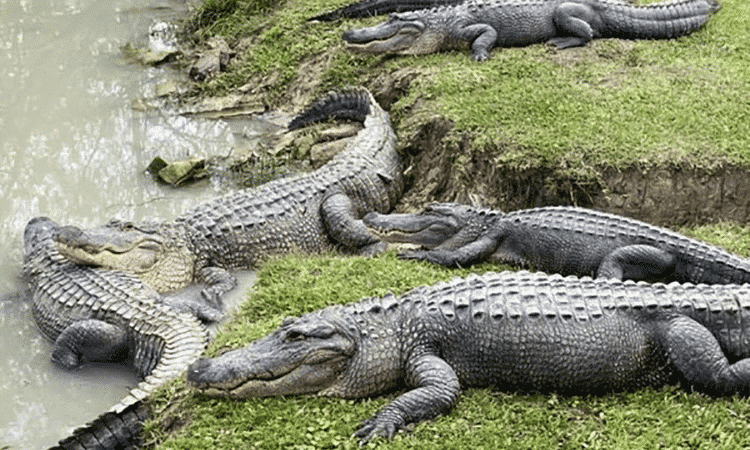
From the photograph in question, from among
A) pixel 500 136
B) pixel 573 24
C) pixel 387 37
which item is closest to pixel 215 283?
pixel 500 136

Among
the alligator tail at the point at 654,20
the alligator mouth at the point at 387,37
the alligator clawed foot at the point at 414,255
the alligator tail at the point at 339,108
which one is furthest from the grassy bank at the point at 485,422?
the alligator tail at the point at 654,20

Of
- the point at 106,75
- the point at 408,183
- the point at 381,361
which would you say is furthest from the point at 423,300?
the point at 106,75

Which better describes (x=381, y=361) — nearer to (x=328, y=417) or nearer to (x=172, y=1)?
(x=328, y=417)

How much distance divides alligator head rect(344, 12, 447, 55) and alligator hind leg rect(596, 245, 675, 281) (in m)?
4.09

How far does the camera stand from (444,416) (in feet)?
14.3

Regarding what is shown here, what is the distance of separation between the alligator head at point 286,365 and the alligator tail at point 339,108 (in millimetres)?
4254

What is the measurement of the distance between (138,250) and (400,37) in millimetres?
3817

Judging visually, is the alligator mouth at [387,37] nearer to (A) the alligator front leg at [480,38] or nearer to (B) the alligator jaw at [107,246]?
(A) the alligator front leg at [480,38]

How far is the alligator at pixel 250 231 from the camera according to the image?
21.1 feet

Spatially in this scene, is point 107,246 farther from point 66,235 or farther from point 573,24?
point 573,24

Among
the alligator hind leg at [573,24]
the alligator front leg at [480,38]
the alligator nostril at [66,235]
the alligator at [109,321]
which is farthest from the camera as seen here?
the alligator hind leg at [573,24]

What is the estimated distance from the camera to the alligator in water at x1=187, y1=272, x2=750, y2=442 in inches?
175

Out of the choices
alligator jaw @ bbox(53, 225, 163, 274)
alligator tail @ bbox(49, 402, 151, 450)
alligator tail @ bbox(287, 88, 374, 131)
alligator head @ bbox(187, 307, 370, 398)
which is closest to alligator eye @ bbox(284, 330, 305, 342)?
alligator head @ bbox(187, 307, 370, 398)

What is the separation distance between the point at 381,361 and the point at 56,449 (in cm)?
166
